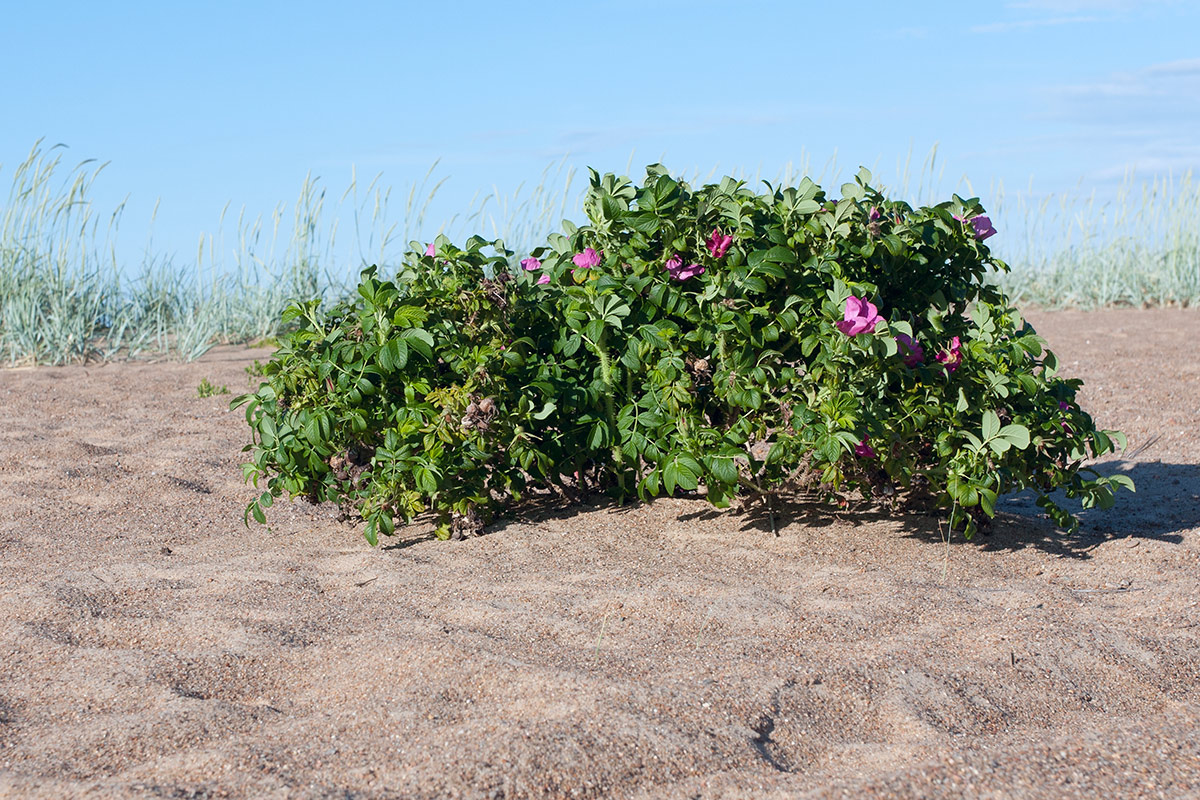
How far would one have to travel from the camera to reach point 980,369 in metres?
3.08

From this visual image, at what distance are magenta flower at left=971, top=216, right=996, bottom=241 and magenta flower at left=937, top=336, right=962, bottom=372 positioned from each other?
31cm

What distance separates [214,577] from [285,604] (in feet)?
1.27

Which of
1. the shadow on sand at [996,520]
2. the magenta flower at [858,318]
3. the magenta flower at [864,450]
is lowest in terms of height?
the shadow on sand at [996,520]

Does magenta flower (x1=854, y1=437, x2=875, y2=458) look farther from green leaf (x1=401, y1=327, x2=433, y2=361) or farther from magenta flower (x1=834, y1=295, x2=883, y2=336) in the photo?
green leaf (x1=401, y1=327, x2=433, y2=361)

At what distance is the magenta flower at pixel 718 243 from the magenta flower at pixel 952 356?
71cm

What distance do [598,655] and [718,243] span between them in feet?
4.15

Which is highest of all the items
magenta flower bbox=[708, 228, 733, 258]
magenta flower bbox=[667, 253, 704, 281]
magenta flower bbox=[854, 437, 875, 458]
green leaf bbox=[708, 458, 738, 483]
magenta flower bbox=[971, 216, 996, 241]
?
magenta flower bbox=[971, 216, 996, 241]

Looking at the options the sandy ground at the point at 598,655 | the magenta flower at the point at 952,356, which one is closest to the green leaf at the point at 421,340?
the sandy ground at the point at 598,655

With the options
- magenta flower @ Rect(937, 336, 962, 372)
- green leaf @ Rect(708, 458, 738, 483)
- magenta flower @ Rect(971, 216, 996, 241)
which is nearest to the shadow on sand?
green leaf @ Rect(708, 458, 738, 483)

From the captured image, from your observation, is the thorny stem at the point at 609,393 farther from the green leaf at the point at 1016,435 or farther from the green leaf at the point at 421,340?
the green leaf at the point at 1016,435

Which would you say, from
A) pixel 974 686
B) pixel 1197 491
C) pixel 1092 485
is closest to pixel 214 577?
pixel 974 686

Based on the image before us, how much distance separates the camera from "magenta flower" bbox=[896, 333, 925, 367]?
2.91m

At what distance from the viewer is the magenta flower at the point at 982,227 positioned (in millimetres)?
3068

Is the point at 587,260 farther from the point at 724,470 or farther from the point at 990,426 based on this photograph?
the point at 990,426
